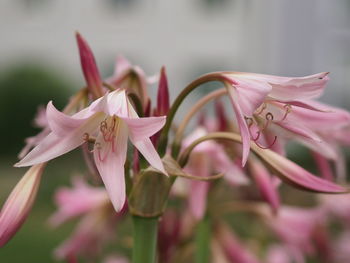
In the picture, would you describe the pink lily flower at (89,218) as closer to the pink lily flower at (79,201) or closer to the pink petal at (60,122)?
the pink lily flower at (79,201)

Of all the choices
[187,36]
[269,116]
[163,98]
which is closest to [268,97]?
[269,116]

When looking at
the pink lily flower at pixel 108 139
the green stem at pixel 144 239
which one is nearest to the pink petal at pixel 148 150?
the pink lily flower at pixel 108 139

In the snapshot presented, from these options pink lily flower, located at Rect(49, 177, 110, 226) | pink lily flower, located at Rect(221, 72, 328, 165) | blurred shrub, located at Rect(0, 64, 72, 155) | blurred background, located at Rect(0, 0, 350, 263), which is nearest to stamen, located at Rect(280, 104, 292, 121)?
pink lily flower, located at Rect(221, 72, 328, 165)

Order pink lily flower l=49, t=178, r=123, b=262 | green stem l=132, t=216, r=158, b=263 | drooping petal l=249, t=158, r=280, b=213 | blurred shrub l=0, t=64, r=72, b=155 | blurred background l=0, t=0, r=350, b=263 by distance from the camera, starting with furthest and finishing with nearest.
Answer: blurred background l=0, t=0, r=350, b=263
blurred shrub l=0, t=64, r=72, b=155
pink lily flower l=49, t=178, r=123, b=262
drooping petal l=249, t=158, r=280, b=213
green stem l=132, t=216, r=158, b=263

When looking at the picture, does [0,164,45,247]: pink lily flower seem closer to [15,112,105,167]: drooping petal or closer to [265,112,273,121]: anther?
[15,112,105,167]: drooping petal

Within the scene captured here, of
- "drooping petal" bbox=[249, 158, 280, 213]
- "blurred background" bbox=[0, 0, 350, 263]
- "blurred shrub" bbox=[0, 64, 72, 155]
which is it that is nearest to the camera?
"drooping petal" bbox=[249, 158, 280, 213]

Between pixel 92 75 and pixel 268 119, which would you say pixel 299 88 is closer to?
pixel 268 119
